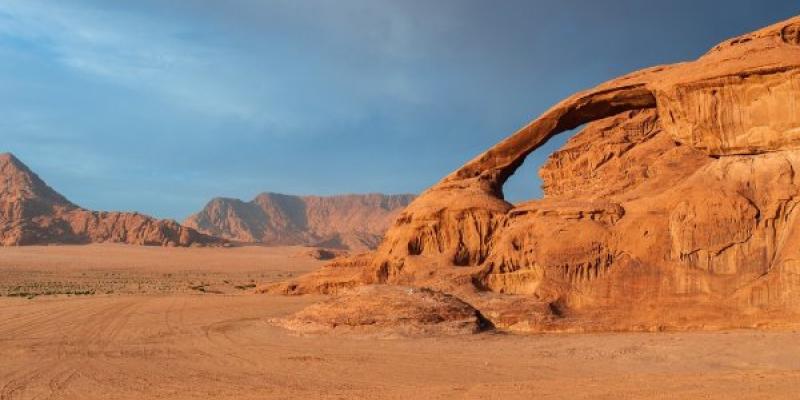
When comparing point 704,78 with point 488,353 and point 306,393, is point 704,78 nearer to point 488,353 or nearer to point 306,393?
point 488,353

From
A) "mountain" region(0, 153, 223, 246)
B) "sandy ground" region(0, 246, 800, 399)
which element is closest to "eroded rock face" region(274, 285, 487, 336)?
"sandy ground" region(0, 246, 800, 399)

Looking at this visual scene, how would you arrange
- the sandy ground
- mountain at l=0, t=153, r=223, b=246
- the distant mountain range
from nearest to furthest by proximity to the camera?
the sandy ground
mountain at l=0, t=153, r=223, b=246
the distant mountain range

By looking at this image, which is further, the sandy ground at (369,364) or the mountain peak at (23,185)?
the mountain peak at (23,185)

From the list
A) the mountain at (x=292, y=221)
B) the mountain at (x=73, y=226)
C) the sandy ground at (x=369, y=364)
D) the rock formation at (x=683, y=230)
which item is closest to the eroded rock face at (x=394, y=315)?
the sandy ground at (x=369, y=364)

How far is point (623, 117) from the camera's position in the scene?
30.2 metres

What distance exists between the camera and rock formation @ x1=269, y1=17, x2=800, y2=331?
1352cm

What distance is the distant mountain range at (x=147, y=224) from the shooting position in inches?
3570

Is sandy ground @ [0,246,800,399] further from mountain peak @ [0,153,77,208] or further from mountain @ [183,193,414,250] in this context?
mountain @ [183,193,414,250]

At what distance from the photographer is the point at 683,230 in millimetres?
14156

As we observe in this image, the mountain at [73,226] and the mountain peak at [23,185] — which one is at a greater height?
the mountain peak at [23,185]

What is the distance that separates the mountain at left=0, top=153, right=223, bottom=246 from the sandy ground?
264 feet

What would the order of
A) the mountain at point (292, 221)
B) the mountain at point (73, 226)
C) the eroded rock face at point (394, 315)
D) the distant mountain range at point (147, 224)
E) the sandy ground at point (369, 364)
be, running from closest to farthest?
1. the sandy ground at point (369, 364)
2. the eroded rock face at point (394, 315)
3. the mountain at point (73, 226)
4. the distant mountain range at point (147, 224)
5. the mountain at point (292, 221)

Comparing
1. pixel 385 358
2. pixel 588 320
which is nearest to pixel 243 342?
pixel 385 358

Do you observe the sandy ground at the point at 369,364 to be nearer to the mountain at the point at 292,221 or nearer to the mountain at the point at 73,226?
the mountain at the point at 73,226
